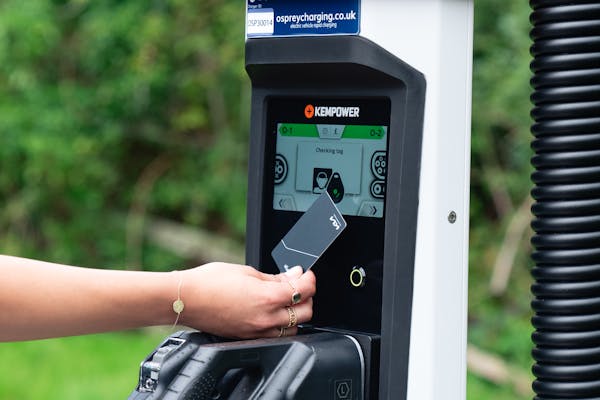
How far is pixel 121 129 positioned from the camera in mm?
7133

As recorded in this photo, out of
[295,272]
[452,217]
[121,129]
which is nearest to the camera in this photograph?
[452,217]

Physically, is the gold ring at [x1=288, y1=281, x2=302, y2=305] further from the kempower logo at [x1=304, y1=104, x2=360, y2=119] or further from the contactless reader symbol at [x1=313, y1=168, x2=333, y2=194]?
the kempower logo at [x1=304, y1=104, x2=360, y2=119]

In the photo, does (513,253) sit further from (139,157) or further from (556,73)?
(556,73)

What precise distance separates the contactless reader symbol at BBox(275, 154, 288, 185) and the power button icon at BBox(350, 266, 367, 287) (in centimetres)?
25

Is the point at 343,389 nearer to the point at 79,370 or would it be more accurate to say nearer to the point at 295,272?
the point at 295,272

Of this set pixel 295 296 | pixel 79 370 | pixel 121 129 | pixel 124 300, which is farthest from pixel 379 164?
pixel 121 129

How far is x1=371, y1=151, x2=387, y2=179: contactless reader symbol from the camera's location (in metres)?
1.91

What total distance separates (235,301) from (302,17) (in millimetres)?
525

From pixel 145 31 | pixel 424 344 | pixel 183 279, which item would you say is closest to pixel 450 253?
pixel 424 344

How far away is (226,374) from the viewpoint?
73.6 inches

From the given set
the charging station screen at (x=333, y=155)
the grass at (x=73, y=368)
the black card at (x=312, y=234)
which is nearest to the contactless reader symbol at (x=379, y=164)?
the charging station screen at (x=333, y=155)

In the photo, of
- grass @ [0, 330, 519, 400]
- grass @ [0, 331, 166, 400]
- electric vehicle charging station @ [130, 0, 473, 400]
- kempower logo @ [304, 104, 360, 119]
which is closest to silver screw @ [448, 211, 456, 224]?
electric vehicle charging station @ [130, 0, 473, 400]

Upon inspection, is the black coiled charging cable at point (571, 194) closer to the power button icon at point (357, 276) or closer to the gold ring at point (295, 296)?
the power button icon at point (357, 276)

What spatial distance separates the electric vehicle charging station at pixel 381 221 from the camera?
183cm
